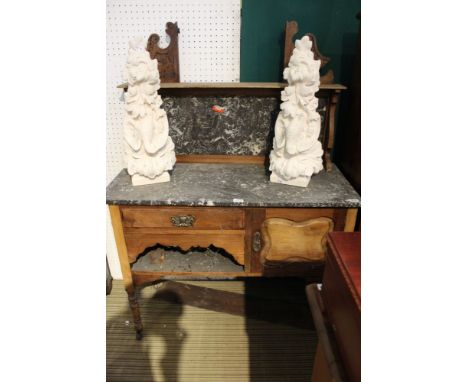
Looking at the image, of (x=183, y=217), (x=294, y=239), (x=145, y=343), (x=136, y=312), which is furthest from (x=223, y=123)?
(x=145, y=343)

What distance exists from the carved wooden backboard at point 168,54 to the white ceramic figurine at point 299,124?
24.1 inches

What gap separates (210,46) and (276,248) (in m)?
1.12

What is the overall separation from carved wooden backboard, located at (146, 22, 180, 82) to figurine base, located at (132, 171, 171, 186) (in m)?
0.55

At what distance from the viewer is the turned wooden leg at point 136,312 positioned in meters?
1.64

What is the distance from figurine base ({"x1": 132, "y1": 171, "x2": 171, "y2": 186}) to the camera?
1446 millimetres

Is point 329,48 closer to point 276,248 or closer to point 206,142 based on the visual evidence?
point 206,142

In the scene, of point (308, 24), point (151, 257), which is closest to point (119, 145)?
point (151, 257)

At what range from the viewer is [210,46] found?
62.7 inches

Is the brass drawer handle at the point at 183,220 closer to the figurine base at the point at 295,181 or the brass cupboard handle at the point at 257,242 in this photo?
the brass cupboard handle at the point at 257,242

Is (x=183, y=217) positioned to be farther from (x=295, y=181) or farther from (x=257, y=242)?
(x=295, y=181)

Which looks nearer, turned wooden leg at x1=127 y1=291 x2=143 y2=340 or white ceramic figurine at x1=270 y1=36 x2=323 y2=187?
white ceramic figurine at x1=270 y1=36 x2=323 y2=187

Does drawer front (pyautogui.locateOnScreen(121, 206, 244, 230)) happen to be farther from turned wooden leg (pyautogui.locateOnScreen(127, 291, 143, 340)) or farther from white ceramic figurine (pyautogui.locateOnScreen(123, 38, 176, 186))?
turned wooden leg (pyautogui.locateOnScreen(127, 291, 143, 340))

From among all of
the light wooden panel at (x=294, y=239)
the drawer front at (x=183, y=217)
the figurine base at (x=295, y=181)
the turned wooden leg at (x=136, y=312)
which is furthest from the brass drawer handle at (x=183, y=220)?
the turned wooden leg at (x=136, y=312)

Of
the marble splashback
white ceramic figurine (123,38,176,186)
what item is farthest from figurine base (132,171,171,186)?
the marble splashback
